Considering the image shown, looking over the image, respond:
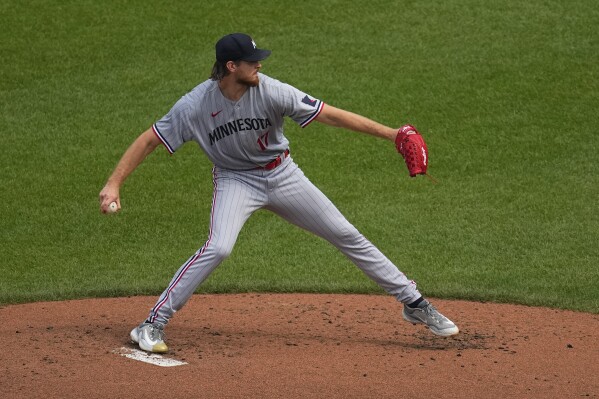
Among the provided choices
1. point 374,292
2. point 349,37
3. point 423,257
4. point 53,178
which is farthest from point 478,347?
point 349,37

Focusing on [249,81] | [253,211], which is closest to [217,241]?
[253,211]

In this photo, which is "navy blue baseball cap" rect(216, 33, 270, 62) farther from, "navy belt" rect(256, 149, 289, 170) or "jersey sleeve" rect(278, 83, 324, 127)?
"navy belt" rect(256, 149, 289, 170)

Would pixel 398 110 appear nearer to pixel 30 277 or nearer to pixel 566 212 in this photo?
pixel 566 212

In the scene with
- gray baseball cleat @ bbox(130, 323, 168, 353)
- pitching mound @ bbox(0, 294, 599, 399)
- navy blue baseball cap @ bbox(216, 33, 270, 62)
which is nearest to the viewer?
pitching mound @ bbox(0, 294, 599, 399)

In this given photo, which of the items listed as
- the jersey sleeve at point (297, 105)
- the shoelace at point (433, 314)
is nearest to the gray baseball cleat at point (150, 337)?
the jersey sleeve at point (297, 105)

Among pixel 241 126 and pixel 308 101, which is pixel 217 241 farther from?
pixel 308 101

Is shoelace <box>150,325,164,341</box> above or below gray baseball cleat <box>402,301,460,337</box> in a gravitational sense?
below

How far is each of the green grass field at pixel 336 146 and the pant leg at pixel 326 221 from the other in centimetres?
146

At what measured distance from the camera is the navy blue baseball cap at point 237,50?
6.45m

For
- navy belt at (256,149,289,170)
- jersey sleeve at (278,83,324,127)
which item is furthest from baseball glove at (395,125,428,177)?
navy belt at (256,149,289,170)

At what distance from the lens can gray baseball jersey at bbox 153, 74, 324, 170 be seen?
6527 millimetres

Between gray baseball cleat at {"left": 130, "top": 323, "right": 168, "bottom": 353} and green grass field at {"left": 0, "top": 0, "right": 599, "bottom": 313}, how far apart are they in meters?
1.64

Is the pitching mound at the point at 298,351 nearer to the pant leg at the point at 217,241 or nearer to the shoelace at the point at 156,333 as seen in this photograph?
the shoelace at the point at 156,333

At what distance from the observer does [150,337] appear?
6598mm
